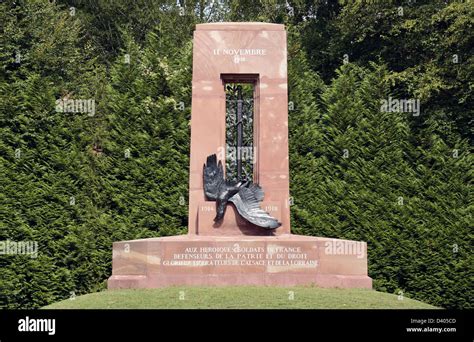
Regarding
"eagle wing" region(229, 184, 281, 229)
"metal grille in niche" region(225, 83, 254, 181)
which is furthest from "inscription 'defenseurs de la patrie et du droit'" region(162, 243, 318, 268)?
"metal grille in niche" region(225, 83, 254, 181)

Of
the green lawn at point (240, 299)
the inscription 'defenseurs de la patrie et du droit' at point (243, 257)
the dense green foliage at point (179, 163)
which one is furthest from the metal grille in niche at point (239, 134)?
the green lawn at point (240, 299)

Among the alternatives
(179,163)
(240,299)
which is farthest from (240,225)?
(179,163)

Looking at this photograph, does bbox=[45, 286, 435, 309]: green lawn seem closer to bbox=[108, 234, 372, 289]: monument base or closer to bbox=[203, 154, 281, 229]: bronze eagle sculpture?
bbox=[108, 234, 372, 289]: monument base

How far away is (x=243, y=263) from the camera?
41.2ft

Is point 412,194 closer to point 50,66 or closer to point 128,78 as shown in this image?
point 128,78

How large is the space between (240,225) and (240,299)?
3.98m

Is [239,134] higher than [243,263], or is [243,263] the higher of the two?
[239,134]

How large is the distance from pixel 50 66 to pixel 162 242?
31.1 feet

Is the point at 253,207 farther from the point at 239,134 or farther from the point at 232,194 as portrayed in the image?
the point at 239,134

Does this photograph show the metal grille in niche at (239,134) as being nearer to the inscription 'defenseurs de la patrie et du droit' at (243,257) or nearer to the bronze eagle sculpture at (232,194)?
the bronze eagle sculpture at (232,194)

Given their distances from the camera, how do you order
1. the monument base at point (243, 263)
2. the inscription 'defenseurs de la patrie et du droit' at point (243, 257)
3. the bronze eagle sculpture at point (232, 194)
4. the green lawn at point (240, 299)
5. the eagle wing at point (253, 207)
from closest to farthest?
1. the green lawn at point (240, 299)
2. the monument base at point (243, 263)
3. the inscription 'defenseurs de la patrie et du droit' at point (243, 257)
4. the eagle wing at point (253, 207)
5. the bronze eagle sculpture at point (232, 194)

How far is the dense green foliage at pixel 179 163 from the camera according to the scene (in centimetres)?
1706

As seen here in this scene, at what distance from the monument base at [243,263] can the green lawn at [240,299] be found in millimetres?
527

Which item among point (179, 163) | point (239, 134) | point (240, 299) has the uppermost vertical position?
point (239, 134)
